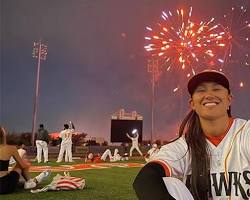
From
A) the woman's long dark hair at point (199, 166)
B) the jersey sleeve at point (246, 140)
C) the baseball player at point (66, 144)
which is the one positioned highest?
the jersey sleeve at point (246, 140)

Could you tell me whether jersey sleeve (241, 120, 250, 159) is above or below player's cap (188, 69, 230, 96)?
below

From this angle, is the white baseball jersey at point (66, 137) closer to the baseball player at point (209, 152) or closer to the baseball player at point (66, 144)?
the baseball player at point (66, 144)

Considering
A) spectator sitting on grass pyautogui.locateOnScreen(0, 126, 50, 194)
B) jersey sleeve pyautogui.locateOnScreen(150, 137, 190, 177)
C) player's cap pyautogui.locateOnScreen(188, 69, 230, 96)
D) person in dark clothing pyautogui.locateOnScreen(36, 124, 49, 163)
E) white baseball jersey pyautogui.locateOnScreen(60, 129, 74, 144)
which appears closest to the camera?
jersey sleeve pyautogui.locateOnScreen(150, 137, 190, 177)

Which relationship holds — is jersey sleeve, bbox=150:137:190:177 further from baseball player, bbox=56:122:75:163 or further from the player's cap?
baseball player, bbox=56:122:75:163

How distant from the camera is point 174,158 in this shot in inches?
91.2

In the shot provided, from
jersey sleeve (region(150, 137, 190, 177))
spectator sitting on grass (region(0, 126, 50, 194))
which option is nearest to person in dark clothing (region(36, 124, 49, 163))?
spectator sitting on grass (region(0, 126, 50, 194))

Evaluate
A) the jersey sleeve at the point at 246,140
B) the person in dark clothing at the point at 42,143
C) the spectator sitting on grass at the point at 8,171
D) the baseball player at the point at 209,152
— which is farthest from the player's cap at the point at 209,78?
the person in dark clothing at the point at 42,143

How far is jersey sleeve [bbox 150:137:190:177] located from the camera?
7.34ft

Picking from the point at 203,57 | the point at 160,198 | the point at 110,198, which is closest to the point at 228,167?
the point at 160,198

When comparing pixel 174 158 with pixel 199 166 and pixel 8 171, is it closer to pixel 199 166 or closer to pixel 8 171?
pixel 199 166

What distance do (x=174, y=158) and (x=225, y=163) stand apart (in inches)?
11.9

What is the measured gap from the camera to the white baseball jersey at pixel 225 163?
7.43ft

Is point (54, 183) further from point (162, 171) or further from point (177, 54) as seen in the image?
point (177, 54)

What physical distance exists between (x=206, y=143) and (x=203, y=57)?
20.2 m
